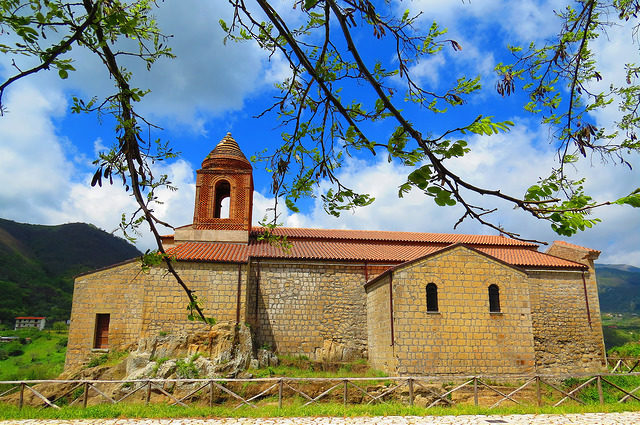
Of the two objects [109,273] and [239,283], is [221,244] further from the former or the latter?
[109,273]

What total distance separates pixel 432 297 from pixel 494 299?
8.27ft

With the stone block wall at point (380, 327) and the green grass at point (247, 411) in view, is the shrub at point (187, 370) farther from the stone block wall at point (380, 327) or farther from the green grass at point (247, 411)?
the stone block wall at point (380, 327)

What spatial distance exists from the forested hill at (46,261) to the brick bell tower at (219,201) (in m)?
34.0

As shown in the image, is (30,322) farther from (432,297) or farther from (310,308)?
(432,297)

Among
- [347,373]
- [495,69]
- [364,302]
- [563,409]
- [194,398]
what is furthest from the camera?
[364,302]

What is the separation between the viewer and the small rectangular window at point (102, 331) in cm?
1820

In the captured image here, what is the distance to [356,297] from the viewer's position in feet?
61.4

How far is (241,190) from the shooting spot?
20.5 m

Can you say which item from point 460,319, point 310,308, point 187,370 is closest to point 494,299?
point 460,319

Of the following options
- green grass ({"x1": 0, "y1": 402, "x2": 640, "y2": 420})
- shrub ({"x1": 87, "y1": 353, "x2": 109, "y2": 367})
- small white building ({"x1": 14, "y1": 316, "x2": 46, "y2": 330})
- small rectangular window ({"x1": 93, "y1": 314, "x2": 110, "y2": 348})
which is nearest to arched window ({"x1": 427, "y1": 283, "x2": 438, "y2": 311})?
green grass ({"x1": 0, "y1": 402, "x2": 640, "y2": 420})

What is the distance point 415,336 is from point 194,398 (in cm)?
770

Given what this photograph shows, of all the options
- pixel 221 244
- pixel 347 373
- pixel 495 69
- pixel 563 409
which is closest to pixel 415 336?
pixel 347 373

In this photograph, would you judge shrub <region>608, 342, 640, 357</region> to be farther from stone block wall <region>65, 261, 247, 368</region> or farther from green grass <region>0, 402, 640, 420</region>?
stone block wall <region>65, 261, 247, 368</region>

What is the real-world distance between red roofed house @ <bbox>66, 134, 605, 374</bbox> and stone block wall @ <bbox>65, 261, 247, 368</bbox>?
46 millimetres
